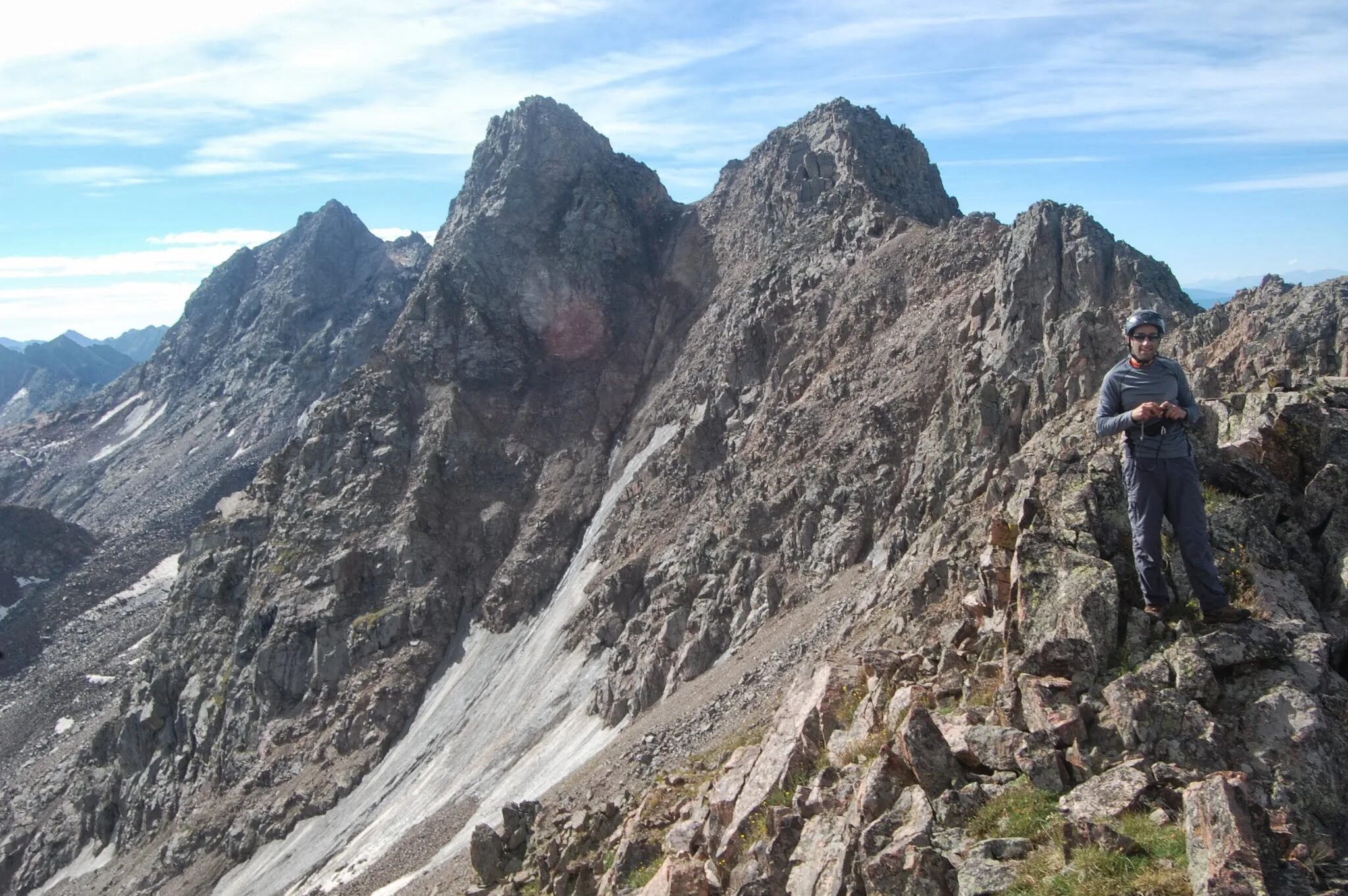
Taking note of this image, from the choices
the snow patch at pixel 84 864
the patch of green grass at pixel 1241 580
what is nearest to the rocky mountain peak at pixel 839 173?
the patch of green grass at pixel 1241 580

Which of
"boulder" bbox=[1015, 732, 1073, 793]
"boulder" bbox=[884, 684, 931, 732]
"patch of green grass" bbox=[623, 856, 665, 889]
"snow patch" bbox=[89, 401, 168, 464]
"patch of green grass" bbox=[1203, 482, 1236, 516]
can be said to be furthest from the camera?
"snow patch" bbox=[89, 401, 168, 464]

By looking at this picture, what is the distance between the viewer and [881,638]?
100 ft

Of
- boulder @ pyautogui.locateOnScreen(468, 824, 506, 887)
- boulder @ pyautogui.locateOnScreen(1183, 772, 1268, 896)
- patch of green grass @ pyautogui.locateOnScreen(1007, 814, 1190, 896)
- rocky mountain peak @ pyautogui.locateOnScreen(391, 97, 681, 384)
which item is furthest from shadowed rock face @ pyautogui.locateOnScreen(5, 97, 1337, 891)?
boulder @ pyautogui.locateOnScreen(468, 824, 506, 887)

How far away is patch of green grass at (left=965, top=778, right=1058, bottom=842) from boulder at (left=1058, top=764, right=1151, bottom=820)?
22cm

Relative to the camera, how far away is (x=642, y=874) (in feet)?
→ 58.5

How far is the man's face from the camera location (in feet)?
37.5

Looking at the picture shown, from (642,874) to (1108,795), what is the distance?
35.3 feet

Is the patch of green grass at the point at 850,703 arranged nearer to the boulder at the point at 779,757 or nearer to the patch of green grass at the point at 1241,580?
the boulder at the point at 779,757

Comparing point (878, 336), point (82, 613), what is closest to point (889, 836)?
point (878, 336)

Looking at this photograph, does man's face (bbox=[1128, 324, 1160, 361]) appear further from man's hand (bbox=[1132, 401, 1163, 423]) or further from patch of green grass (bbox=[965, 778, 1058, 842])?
patch of green grass (bbox=[965, 778, 1058, 842])

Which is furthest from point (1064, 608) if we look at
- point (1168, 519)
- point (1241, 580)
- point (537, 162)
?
point (537, 162)

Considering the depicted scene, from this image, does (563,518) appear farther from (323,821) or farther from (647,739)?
(647,739)

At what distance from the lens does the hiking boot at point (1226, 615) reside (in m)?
11.1

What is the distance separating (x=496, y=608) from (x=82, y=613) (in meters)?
82.5
